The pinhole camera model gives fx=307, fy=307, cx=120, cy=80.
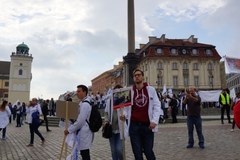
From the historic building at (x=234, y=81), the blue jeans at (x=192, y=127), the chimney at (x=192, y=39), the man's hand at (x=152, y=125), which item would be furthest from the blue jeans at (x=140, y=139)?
the historic building at (x=234, y=81)

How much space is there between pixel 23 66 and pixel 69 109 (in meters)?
102

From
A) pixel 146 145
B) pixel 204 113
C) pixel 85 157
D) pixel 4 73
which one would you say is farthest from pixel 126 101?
pixel 4 73

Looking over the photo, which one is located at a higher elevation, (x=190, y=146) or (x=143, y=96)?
(x=143, y=96)

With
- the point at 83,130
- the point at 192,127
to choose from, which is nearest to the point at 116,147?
the point at 83,130

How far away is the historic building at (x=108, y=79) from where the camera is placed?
101 meters

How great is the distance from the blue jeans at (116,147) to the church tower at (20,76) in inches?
3918

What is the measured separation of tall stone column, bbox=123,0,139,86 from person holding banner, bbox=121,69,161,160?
12167 mm

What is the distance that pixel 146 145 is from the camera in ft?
17.9

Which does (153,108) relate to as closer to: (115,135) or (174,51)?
(115,135)

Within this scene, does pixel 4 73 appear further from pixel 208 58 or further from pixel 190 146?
pixel 190 146

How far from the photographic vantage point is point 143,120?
17.9 feet

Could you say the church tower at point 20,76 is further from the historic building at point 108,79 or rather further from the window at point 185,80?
the window at point 185,80

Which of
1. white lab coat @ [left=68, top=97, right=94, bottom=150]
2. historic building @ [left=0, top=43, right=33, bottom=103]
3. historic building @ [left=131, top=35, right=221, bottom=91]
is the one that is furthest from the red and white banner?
historic building @ [left=0, top=43, right=33, bottom=103]

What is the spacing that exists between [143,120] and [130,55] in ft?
43.4
